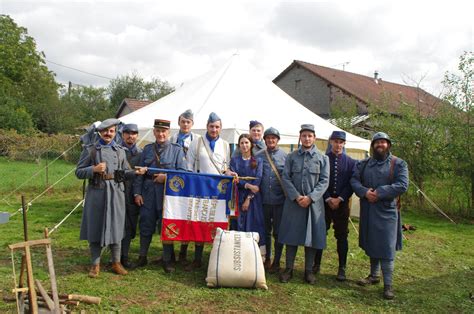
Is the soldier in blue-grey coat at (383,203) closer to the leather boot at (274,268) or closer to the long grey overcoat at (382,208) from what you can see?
the long grey overcoat at (382,208)

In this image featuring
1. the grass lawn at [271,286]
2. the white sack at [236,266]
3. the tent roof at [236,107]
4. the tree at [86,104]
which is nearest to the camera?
the grass lawn at [271,286]

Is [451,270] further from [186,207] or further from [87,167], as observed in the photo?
[87,167]

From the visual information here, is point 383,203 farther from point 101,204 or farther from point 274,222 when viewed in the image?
point 101,204

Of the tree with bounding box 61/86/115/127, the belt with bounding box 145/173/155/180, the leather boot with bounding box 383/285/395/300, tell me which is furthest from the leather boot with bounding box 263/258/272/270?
the tree with bounding box 61/86/115/127

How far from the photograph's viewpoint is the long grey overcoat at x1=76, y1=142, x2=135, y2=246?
4023 millimetres

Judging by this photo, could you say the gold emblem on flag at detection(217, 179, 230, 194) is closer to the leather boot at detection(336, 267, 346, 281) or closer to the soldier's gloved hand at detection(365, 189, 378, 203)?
the soldier's gloved hand at detection(365, 189, 378, 203)

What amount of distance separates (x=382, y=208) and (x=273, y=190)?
1136 mm

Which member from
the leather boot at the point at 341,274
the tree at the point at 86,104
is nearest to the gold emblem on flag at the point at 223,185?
the leather boot at the point at 341,274

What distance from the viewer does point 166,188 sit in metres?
4.35

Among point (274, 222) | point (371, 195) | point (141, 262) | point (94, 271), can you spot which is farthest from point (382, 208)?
point (94, 271)

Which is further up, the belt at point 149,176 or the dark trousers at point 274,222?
the belt at point 149,176

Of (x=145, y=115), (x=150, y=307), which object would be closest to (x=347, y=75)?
(x=145, y=115)

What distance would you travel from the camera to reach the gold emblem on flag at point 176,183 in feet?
14.3

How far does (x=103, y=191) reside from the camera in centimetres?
405
